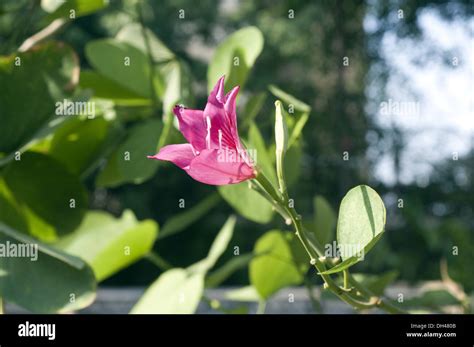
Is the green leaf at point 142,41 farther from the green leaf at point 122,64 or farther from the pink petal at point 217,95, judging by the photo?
the pink petal at point 217,95

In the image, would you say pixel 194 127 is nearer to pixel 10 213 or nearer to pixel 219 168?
pixel 219 168

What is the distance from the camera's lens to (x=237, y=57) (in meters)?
0.34

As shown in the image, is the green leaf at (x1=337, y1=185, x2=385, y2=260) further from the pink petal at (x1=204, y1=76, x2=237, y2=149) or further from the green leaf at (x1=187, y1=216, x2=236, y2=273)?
the green leaf at (x1=187, y1=216, x2=236, y2=273)

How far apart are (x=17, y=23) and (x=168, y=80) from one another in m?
0.09

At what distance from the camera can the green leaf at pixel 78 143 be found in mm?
363

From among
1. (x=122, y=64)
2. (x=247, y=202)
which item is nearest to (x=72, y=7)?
(x=122, y=64)

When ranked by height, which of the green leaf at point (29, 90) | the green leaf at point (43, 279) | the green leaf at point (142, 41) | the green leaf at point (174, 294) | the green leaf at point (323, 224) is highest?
the green leaf at point (142, 41)

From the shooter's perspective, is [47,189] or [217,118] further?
[47,189]

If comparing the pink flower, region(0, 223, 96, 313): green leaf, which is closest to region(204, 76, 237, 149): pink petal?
the pink flower

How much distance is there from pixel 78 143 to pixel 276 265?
0.12 metres

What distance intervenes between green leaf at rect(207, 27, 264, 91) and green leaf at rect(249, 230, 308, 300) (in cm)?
9

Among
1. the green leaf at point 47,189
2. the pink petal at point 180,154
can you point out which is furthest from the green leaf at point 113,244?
the pink petal at point 180,154

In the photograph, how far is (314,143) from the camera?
3.29 m
